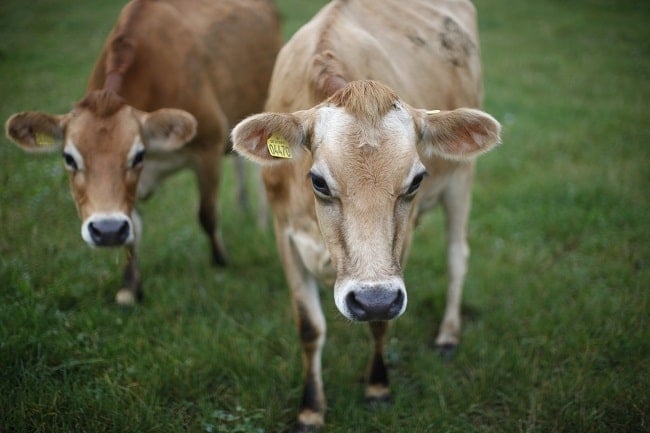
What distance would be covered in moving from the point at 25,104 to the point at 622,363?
24.4 ft

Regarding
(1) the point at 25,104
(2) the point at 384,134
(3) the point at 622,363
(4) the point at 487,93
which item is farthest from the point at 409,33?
(1) the point at 25,104

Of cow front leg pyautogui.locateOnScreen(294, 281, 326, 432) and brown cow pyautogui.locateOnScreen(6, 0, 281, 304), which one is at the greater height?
brown cow pyautogui.locateOnScreen(6, 0, 281, 304)

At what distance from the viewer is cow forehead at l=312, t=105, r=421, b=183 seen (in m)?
2.23

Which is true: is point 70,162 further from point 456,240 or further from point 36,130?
point 456,240

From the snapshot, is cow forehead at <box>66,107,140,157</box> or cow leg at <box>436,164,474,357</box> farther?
cow leg at <box>436,164,474,357</box>

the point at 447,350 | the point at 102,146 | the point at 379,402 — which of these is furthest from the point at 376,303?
the point at 102,146

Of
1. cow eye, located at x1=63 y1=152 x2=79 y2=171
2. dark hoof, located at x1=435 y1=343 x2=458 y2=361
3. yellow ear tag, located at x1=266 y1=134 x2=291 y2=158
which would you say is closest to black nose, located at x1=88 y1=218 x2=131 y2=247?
cow eye, located at x1=63 y1=152 x2=79 y2=171

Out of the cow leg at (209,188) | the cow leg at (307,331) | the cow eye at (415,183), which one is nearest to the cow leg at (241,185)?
the cow leg at (209,188)

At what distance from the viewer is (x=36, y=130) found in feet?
11.2

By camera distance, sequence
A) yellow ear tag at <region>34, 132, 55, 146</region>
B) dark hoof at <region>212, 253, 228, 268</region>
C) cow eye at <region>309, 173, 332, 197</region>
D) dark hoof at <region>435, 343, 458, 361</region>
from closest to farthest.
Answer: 1. cow eye at <region>309, 173, 332, 197</region>
2. yellow ear tag at <region>34, 132, 55, 146</region>
3. dark hoof at <region>435, 343, 458, 361</region>
4. dark hoof at <region>212, 253, 228, 268</region>

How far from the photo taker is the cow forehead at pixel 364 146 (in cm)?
223

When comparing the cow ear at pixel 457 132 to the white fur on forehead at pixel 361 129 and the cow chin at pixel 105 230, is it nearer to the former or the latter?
the white fur on forehead at pixel 361 129

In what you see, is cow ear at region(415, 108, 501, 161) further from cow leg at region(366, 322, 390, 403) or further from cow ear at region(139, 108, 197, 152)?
cow ear at region(139, 108, 197, 152)

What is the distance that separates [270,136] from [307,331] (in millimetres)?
1127
